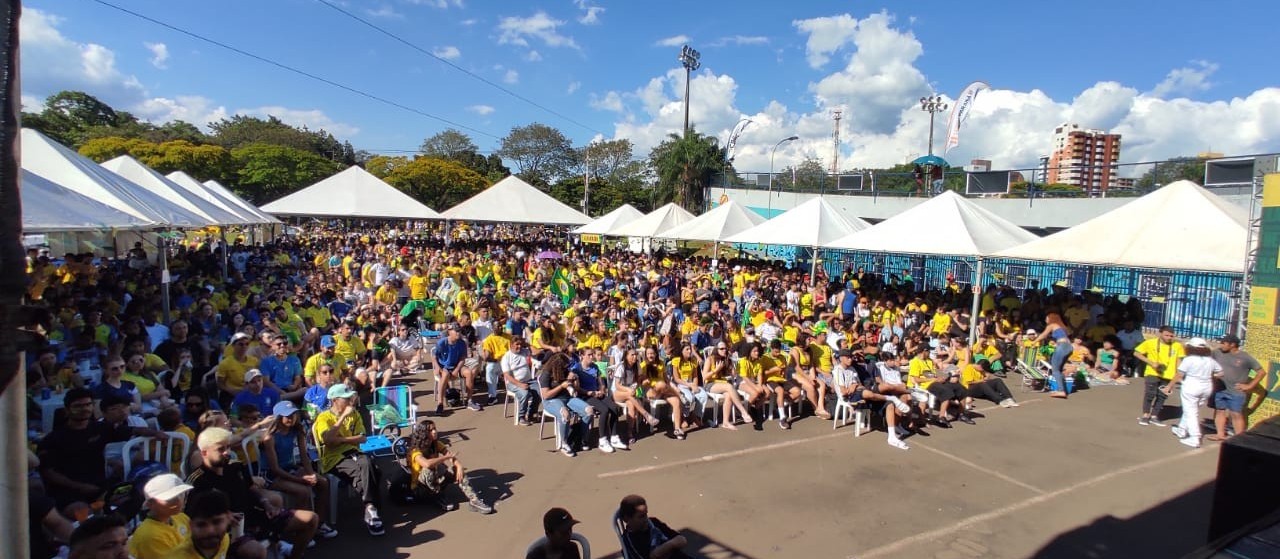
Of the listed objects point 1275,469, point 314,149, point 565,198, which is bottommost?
point 1275,469

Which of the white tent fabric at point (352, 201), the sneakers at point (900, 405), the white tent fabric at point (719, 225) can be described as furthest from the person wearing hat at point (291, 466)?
the white tent fabric at point (352, 201)

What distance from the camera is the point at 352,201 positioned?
71.4ft

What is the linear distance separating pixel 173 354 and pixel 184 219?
326cm

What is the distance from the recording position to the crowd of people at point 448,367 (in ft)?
14.7

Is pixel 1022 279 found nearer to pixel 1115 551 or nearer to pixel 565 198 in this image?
pixel 1115 551

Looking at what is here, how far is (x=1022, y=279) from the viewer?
18.8 metres

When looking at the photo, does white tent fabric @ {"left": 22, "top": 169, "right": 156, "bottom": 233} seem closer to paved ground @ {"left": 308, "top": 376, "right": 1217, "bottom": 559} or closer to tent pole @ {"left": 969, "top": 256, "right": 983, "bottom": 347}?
paved ground @ {"left": 308, "top": 376, "right": 1217, "bottom": 559}

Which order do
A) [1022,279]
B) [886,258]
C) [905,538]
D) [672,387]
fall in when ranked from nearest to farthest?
[905,538] < [672,387] < [1022,279] < [886,258]

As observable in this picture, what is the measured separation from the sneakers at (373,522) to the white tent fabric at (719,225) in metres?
14.5

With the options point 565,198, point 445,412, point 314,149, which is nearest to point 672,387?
point 445,412

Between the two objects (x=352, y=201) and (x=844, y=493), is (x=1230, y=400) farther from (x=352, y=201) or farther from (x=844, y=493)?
(x=352, y=201)

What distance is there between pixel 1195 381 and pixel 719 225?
1280cm

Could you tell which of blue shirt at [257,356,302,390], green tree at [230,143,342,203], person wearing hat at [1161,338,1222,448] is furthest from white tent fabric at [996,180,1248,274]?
green tree at [230,143,342,203]

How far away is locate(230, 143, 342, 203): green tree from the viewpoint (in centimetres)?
5072
